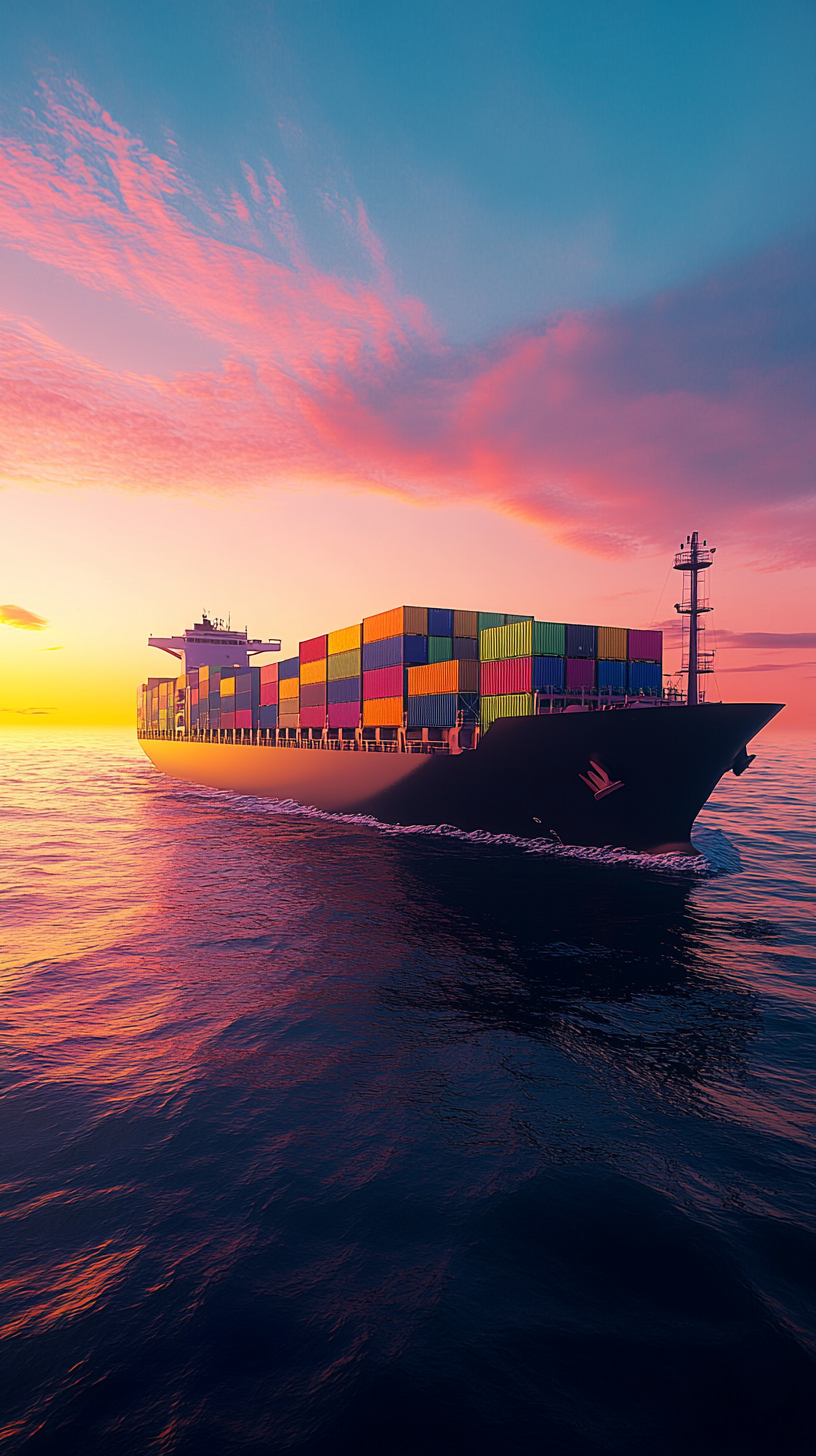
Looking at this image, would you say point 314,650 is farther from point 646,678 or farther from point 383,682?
point 646,678

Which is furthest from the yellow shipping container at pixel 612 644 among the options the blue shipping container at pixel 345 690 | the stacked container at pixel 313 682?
the stacked container at pixel 313 682

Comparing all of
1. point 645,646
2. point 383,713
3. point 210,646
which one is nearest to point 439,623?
point 383,713

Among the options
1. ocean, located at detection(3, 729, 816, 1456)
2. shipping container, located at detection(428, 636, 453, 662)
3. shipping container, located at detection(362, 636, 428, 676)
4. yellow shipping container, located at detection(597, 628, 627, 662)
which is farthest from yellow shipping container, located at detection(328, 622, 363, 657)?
ocean, located at detection(3, 729, 816, 1456)

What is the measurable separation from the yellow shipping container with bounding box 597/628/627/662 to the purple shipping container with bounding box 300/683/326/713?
20.7 metres

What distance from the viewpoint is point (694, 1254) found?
6305mm

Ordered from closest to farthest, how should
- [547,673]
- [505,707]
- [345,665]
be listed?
[547,673], [505,707], [345,665]

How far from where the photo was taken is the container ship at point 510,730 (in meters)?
23.4

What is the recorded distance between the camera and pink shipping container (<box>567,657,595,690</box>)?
2889 centimetres

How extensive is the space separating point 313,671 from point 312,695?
6.06ft

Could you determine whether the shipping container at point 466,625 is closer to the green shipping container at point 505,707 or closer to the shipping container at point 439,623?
the shipping container at point 439,623

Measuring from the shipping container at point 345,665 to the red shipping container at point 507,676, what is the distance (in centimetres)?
1140

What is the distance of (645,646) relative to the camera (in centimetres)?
3141

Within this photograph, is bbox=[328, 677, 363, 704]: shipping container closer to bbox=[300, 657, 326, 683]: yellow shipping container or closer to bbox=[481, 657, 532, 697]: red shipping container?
bbox=[300, 657, 326, 683]: yellow shipping container

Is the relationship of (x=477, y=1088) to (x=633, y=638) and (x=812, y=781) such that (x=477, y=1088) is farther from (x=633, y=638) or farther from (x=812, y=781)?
(x=812, y=781)
